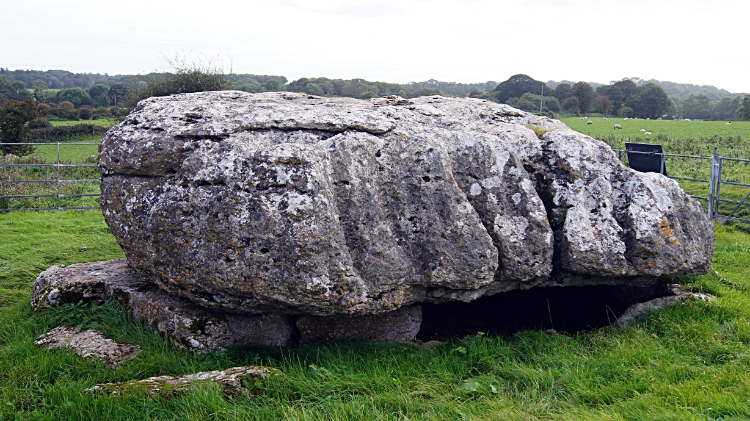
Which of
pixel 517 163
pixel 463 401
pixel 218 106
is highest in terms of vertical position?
pixel 218 106

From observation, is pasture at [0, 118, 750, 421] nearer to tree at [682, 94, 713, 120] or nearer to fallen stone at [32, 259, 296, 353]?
fallen stone at [32, 259, 296, 353]

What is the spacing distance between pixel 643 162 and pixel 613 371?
313 inches

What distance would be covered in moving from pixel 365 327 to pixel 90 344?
3.16 m

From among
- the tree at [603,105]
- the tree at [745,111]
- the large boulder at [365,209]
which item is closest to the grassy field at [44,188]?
the large boulder at [365,209]

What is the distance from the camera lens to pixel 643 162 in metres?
11.5

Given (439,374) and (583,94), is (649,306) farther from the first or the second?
(583,94)

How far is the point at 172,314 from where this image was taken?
233 inches

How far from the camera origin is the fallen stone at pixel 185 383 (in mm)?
4641

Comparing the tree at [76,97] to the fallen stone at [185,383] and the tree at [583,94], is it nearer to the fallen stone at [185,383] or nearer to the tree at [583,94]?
the tree at [583,94]

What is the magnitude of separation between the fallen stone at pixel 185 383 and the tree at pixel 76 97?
68121 millimetres

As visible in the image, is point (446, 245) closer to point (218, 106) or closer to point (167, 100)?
point (218, 106)

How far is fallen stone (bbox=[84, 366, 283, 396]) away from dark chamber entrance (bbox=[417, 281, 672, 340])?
2.65 meters

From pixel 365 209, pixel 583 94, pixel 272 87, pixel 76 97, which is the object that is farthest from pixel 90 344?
pixel 583 94

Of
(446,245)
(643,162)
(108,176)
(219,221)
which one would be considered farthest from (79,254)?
(643,162)
